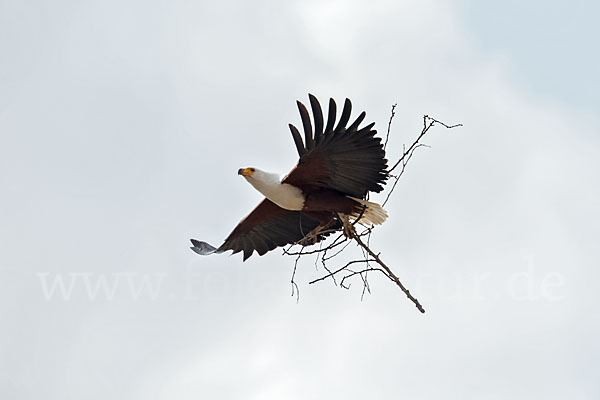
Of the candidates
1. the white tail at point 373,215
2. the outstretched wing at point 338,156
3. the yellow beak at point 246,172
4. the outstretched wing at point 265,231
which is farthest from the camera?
the outstretched wing at point 265,231

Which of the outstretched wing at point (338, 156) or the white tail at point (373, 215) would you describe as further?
the white tail at point (373, 215)

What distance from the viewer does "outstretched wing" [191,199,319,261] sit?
7.38 metres

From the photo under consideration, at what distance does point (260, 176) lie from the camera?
6730 millimetres

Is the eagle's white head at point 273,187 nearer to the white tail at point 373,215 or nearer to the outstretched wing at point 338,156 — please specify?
the outstretched wing at point 338,156

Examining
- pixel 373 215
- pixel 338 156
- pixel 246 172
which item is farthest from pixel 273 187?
pixel 373 215

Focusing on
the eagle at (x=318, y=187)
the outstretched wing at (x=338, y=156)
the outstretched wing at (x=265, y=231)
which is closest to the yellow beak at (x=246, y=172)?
the eagle at (x=318, y=187)

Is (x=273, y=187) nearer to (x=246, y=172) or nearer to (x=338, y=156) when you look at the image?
(x=246, y=172)

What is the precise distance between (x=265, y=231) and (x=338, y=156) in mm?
1483

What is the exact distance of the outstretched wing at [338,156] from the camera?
618 cm

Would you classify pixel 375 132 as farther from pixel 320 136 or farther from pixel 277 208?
pixel 277 208

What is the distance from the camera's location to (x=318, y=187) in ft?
22.3

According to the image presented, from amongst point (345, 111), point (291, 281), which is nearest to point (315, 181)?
point (345, 111)

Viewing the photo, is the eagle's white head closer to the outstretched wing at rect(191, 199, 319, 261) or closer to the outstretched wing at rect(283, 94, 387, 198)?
the outstretched wing at rect(283, 94, 387, 198)

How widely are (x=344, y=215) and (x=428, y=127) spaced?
133cm
